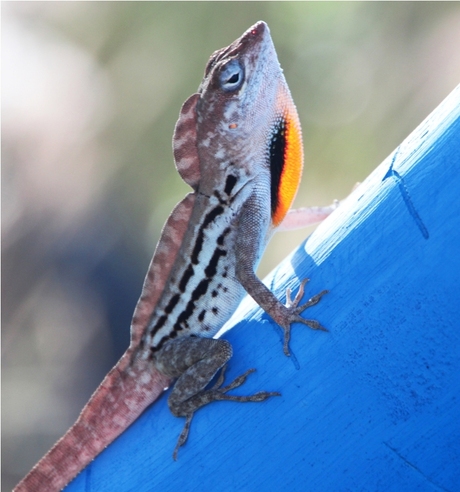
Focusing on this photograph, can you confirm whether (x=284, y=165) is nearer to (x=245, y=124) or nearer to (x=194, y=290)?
(x=245, y=124)

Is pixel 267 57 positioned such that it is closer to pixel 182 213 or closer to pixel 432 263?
pixel 182 213

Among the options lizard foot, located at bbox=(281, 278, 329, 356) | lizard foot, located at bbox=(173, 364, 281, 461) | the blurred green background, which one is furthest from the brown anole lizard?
the blurred green background

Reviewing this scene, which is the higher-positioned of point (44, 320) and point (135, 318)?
point (44, 320)

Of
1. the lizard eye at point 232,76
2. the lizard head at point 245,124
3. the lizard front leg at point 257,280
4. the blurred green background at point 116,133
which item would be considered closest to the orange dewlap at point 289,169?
the lizard head at point 245,124

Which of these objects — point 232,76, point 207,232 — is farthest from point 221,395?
point 232,76

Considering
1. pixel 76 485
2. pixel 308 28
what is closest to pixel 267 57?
pixel 76 485

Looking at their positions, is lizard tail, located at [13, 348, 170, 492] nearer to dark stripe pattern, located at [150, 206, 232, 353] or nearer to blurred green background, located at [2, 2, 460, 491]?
dark stripe pattern, located at [150, 206, 232, 353]
